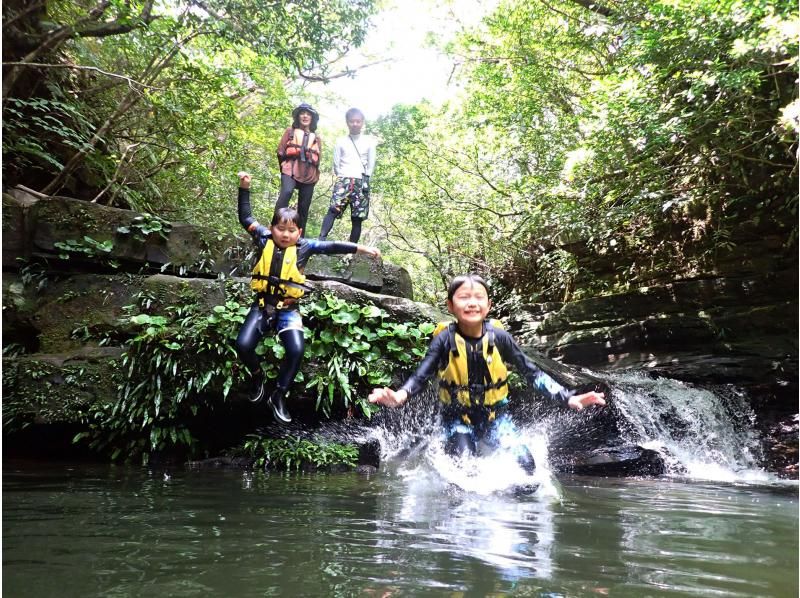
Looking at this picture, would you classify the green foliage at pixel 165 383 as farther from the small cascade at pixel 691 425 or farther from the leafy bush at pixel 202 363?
the small cascade at pixel 691 425

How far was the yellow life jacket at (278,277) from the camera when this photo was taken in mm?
5309

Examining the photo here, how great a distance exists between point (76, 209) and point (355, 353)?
4.21m

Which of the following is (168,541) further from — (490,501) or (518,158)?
(518,158)

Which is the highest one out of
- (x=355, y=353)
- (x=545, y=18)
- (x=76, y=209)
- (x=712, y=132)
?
(x=545, y=18)

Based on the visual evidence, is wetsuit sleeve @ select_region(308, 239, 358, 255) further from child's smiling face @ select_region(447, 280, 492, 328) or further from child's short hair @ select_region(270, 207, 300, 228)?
child's smiling face @ select_region(447, 280, 492, 328)

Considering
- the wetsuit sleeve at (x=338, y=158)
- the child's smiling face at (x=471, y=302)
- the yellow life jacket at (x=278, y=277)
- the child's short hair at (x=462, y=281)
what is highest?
the wetsuit sleeve at (x=338, y=158)

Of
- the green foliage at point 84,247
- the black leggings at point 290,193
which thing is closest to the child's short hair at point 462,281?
the black leggings at point 290,193

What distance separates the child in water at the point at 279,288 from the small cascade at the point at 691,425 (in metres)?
4.45

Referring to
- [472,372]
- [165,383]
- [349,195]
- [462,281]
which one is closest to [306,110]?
[349,195]

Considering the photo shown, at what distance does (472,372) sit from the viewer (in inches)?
168

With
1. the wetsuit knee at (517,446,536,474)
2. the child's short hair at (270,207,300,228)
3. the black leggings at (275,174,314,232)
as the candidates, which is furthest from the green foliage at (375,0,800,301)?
the wetsuit knee at (517,446,536,474)

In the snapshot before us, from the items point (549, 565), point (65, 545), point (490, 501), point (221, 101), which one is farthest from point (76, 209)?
point (549, 565)

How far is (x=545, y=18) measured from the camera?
11070 mm

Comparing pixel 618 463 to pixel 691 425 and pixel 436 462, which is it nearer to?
pixel 691 425
